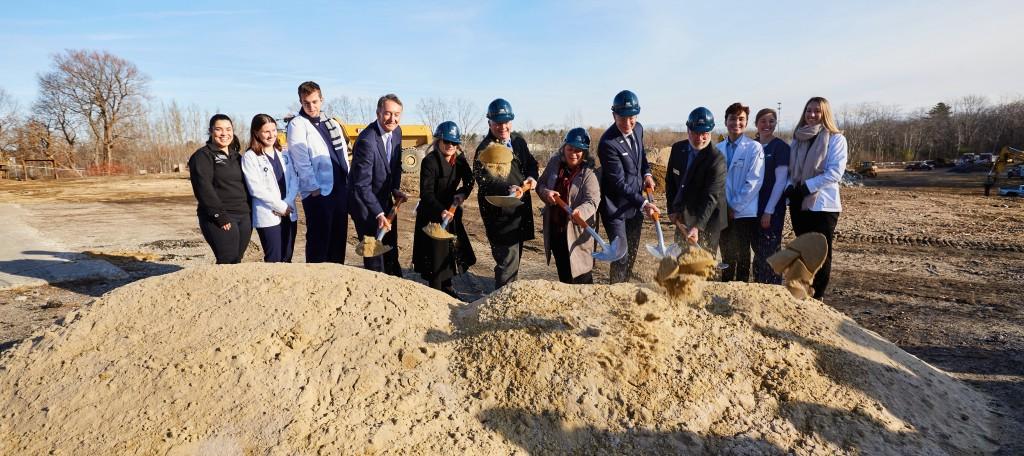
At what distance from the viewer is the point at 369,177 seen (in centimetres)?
431

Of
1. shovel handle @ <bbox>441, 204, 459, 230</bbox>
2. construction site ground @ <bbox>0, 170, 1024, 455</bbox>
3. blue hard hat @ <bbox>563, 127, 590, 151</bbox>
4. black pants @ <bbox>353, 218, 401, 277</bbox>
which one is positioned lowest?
construction site ground @ <bbox>0, 170, 1024, 455</bbox>

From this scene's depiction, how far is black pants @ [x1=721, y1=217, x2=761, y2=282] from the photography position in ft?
14.7

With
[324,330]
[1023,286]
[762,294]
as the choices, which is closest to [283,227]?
[324,330]

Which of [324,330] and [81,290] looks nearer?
[324,330]

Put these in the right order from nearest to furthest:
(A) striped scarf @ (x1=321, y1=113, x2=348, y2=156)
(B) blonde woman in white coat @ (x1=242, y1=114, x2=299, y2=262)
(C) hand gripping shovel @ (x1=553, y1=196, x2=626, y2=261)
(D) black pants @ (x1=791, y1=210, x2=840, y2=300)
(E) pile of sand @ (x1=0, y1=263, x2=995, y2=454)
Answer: (E) pile of sand @ (x1=0, y1=263, x2=995, y2=454), (C) hand gripping shovel @ (x1=553, y1=196, x2=626, y2=261), (D) black pants @ (x1=791, y1=210, x2=840, y2=300), (B) blonde woman in white coat @ (x1=242, y1=114, x2=299, y2=262), (A) striped scarf @ (x1=321, y1=113, x2=348, y2=156)

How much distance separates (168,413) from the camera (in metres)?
2.32

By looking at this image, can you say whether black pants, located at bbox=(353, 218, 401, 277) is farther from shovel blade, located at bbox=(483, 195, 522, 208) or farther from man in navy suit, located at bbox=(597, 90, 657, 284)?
man in navy suit, located at bbox=(597, 90, 657, 284)

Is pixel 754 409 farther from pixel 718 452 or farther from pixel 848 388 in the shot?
pixel 848 388

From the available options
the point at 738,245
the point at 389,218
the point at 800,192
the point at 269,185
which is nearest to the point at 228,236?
the point at 269,185

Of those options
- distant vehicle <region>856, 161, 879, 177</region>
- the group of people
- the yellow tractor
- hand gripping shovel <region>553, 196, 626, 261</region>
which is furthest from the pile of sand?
distant vehicle <region>856, 161, 879, 177</region>

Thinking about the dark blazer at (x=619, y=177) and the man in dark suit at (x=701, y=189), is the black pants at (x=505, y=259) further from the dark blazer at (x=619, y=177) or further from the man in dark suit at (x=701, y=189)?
the man in dark suit at (x=701, y=189)

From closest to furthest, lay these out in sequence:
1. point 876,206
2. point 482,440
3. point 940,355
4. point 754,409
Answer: point 482,440, point 754,409, point 940,355, point 876,206

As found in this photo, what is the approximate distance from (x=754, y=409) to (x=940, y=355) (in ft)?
7.11

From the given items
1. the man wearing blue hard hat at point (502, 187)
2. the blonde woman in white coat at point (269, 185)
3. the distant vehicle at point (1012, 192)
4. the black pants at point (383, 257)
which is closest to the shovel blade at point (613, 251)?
the man wearing blue hard hat at point (502, 187)
